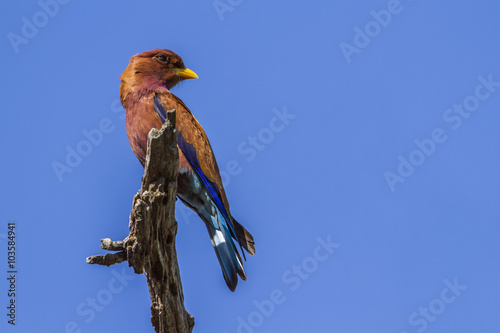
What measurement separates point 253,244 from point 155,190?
158 cm

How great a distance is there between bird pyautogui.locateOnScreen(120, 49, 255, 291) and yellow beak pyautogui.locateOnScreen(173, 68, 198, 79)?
487mm

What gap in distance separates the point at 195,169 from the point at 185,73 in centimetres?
138

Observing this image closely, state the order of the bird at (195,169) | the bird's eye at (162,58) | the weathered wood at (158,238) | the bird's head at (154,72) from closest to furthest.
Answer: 1. the weathered wood at (158,238)
2. the bird at (195,169)
3. the bird's head at (154,72)
4. the bird's eye at (162,58)

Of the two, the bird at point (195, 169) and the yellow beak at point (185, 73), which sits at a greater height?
the yellow beak at point (185, 73)

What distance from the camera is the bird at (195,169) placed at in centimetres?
580

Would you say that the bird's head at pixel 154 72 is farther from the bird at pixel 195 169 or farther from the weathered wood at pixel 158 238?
the weathered wood at pixel 158 238

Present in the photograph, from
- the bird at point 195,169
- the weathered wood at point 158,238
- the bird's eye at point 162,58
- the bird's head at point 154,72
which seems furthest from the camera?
the bird's eye at point 162,58

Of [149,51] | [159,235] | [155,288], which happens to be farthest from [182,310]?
[149,51]

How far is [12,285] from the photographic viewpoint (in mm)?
6516

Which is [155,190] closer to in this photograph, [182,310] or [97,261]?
[97,261]

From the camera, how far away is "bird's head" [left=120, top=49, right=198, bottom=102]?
251 inches

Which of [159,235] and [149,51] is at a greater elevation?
[149,51]

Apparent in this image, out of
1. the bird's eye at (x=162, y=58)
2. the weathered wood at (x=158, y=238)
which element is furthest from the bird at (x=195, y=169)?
the weathered wood at (x=158, y=238)

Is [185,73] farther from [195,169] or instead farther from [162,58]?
[195,169]
